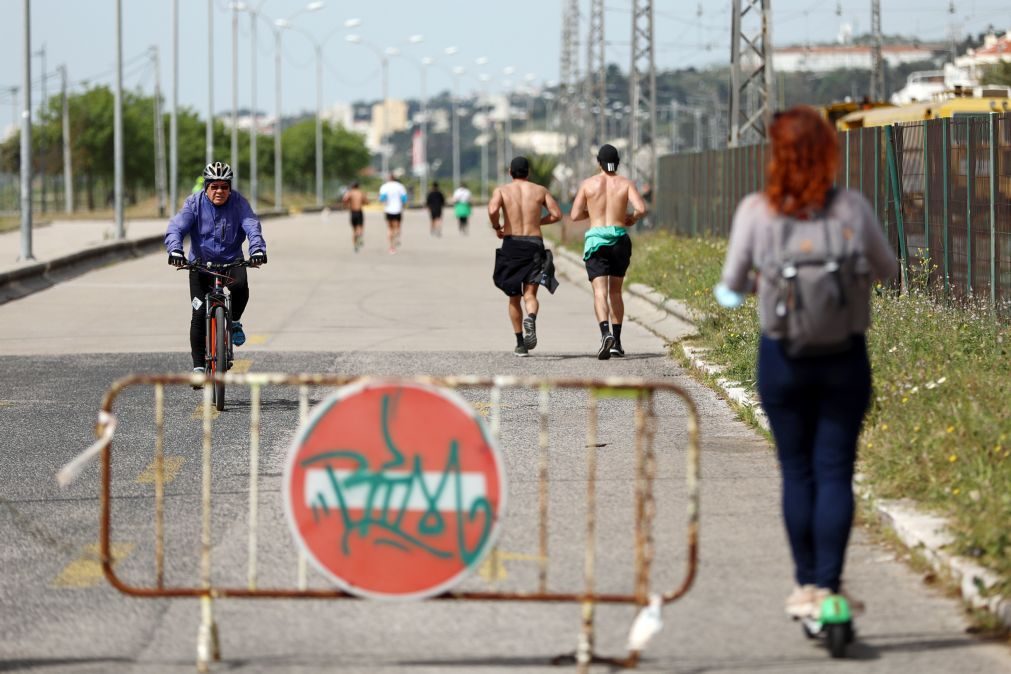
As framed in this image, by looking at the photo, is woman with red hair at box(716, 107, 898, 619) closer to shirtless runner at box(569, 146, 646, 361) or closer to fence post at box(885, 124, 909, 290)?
shirtless runner at box(569, 146, 646, 361)

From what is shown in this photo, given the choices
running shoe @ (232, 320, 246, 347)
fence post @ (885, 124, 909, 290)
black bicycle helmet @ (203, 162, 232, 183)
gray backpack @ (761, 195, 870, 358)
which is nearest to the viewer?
gray backpack @ (761, 195, 870, 358)

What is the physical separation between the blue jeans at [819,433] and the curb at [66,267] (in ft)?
61.7

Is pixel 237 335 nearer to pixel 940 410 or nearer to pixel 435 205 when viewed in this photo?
pixel 940 410

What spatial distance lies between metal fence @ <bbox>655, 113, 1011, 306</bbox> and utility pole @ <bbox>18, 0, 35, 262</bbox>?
1385cm

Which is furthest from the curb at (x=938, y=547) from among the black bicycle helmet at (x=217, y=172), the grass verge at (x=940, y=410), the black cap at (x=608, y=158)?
the black cap at (x=608, y=158)

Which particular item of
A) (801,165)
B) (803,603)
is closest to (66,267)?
(803,603)

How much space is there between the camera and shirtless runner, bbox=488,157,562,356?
53.4 feet

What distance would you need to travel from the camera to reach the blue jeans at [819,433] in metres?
6.11

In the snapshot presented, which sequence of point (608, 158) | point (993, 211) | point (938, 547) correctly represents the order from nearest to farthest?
point (938, 547), point (993, 211), point (608, 158)

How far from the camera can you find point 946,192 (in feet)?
56.8

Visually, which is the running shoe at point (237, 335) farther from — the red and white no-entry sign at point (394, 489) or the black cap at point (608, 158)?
the red and white no-entry sign at point (394, 489)

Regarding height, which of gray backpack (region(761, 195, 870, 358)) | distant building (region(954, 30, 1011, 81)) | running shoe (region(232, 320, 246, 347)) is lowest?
running shoe (region(232, 320, 246, 347))

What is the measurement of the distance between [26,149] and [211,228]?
21.4m

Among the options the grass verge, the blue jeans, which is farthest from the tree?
the blue jeans
